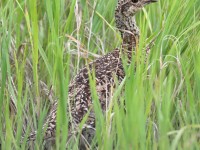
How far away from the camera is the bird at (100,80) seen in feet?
10.3

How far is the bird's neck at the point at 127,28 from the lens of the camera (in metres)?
3.69

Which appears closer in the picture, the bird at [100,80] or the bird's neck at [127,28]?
the bird at [100,80]

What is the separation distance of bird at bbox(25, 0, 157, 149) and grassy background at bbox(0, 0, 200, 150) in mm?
69

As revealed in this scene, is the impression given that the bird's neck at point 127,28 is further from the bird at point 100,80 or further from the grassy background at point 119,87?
the grassy background at point 119,87

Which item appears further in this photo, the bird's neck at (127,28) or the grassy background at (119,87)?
the bird's neck at (127,28)

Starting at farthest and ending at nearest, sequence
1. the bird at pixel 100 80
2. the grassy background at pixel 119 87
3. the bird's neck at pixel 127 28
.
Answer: the bird's neck at pixel 127 28, the bird at pixel 100 80, the grassy background at pixel 119 87

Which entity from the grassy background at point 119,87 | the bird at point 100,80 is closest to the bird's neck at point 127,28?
the bird at point 100,80

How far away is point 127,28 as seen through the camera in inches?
146

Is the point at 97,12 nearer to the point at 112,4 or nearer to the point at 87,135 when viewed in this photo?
the point at 112,4

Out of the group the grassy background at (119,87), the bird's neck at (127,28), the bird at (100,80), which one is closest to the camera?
the grassy background at (119,87)

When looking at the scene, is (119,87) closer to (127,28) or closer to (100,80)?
(100,80)

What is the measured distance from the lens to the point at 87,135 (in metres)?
3.17

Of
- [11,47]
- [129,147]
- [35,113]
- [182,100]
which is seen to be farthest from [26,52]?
[129,147]

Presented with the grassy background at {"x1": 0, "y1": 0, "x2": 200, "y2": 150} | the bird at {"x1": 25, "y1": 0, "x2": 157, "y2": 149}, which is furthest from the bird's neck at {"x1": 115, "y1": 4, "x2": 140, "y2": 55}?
the grassy background at {"x1": 0, "y1": 0, "x2": 200, "y2": 150}
